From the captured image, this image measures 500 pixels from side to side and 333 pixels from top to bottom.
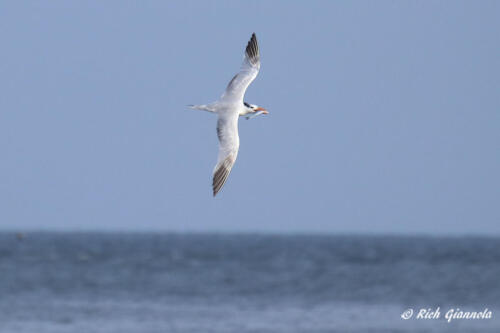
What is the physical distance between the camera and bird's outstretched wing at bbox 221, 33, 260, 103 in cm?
1356

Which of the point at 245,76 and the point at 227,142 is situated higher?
the point at 245,76

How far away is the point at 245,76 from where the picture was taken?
13961 mm

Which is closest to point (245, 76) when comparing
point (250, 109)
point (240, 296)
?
point (250, 109)

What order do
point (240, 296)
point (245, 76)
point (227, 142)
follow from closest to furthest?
point (227, 142) < point (245, 76) < point (240, 296)

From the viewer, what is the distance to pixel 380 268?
40062mm

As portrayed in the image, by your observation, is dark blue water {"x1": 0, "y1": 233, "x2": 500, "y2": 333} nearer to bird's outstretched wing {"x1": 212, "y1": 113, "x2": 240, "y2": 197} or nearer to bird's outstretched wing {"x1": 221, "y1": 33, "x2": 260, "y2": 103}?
bird's outstretched wing {"x1": 221, "y1": 33, "x2": 260, "y2": 103}

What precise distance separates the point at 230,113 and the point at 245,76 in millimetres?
922

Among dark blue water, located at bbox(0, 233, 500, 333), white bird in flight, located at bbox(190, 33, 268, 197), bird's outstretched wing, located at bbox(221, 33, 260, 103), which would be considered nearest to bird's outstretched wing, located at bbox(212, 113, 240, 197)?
white bird in flight, located at bbox(190, 33, 268, 197)

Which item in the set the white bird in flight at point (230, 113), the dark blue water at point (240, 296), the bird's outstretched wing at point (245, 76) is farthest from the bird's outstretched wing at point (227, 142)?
the dark blue water at point (240, 296)

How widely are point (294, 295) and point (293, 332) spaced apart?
7.09 meters

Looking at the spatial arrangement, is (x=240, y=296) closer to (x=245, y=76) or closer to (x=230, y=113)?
(x=245, y=76)

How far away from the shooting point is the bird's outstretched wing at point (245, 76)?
13.6 m

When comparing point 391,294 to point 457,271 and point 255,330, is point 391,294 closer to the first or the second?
point 255,330

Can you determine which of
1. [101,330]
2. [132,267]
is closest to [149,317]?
[101,330]
